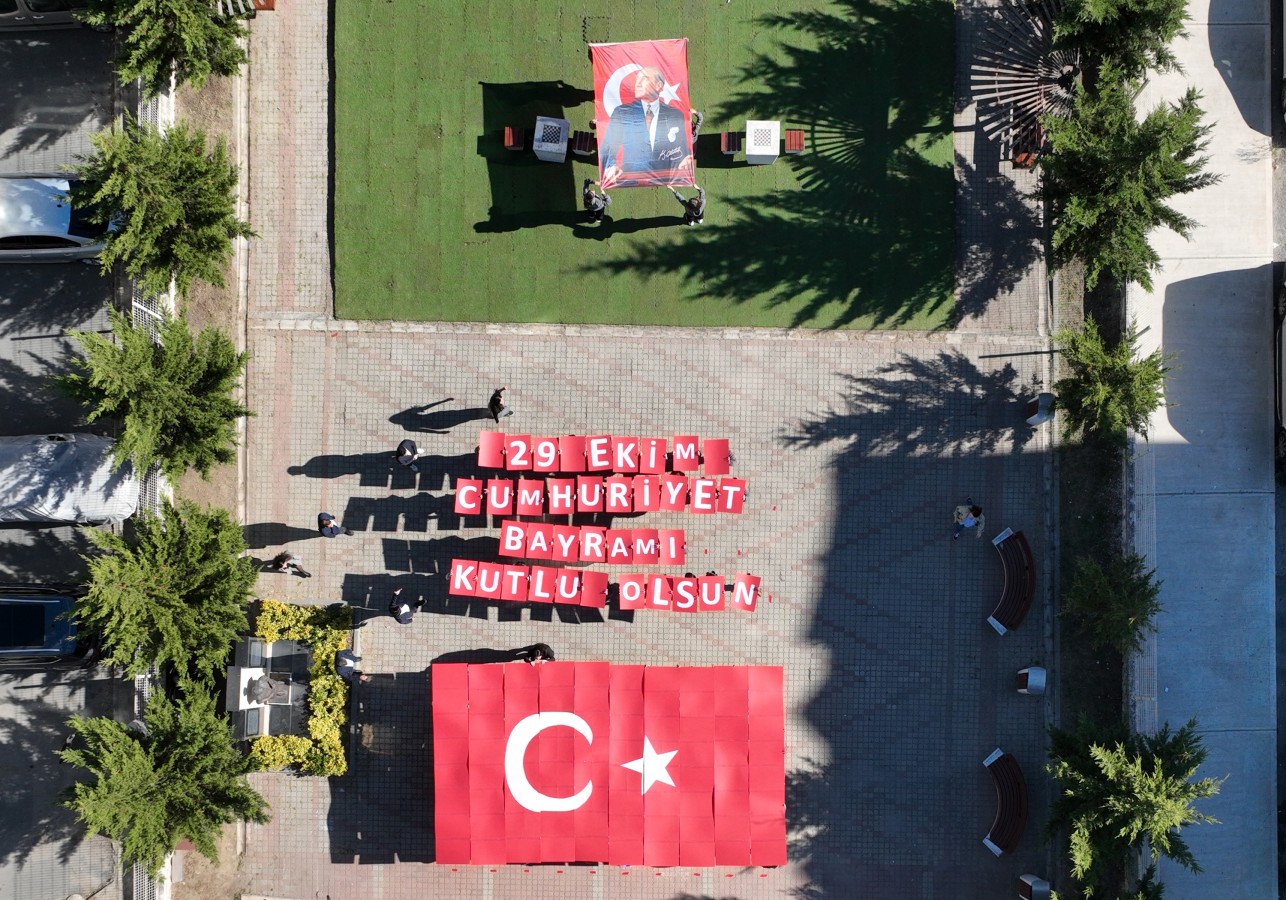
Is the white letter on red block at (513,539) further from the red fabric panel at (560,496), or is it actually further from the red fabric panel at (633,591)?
A: the red fabric panel at (633,591)

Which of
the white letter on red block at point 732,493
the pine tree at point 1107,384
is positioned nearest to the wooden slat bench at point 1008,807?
the pine tree at point 1107,384

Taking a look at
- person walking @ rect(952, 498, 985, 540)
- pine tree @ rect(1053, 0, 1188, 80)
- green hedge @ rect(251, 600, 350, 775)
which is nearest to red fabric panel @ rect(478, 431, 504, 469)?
green hedge @ rect(251, 600, 350, 775)

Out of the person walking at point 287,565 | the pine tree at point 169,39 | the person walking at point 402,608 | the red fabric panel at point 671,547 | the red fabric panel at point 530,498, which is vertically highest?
the pine tree at point 169,39

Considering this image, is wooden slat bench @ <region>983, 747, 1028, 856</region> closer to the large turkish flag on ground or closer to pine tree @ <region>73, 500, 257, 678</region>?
the large turkish flag on ground

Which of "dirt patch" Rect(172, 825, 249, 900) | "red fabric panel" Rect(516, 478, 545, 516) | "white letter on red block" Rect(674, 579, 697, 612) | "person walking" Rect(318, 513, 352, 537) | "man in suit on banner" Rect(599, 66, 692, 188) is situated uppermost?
"man in suit on banner" Rect(599, 66, 692, 188)

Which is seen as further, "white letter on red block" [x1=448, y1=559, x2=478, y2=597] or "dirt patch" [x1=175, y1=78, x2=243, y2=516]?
"dirt patch" [x1=175, y1=78, x2=243, y2=516]

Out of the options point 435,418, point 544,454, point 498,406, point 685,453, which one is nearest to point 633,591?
point 685,453
